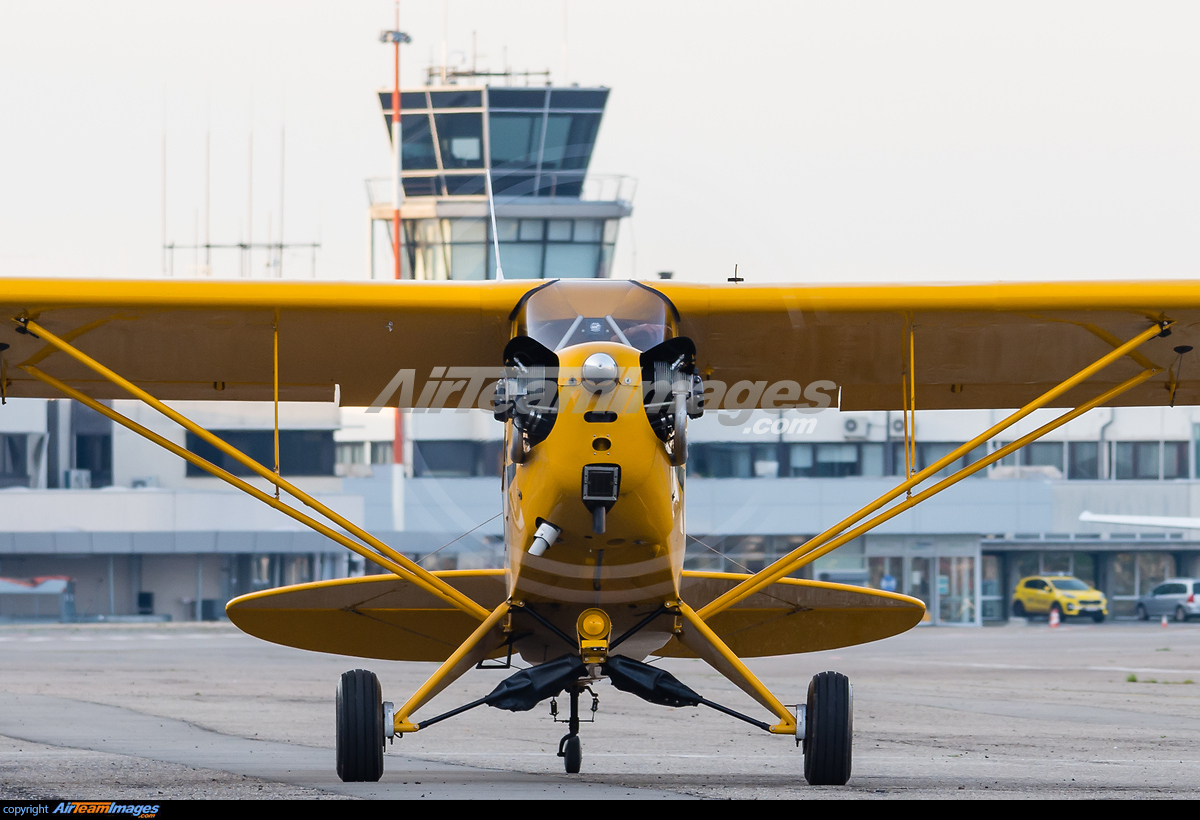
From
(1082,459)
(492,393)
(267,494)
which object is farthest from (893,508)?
(1082,459)

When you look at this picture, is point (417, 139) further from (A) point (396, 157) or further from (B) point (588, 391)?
(B) point (588, 391)

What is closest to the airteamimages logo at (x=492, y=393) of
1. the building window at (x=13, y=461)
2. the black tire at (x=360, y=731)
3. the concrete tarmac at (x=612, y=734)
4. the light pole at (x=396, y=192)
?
the black tire at (x=360, y=731)

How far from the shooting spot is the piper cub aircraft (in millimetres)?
8836

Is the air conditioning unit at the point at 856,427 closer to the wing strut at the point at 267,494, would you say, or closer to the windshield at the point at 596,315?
the wing strut at the point at 267,494

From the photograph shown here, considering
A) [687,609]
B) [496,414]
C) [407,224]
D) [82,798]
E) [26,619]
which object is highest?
[407,224]

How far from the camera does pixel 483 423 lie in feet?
119

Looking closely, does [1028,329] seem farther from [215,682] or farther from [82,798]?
[215,682]

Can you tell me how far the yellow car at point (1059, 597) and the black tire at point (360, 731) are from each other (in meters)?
43.8

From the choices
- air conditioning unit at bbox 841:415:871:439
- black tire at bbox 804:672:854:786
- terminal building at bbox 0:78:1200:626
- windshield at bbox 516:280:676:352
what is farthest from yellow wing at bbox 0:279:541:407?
air conditioning unit at bbox 841:415:871:439

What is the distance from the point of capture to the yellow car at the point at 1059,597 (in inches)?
1973
